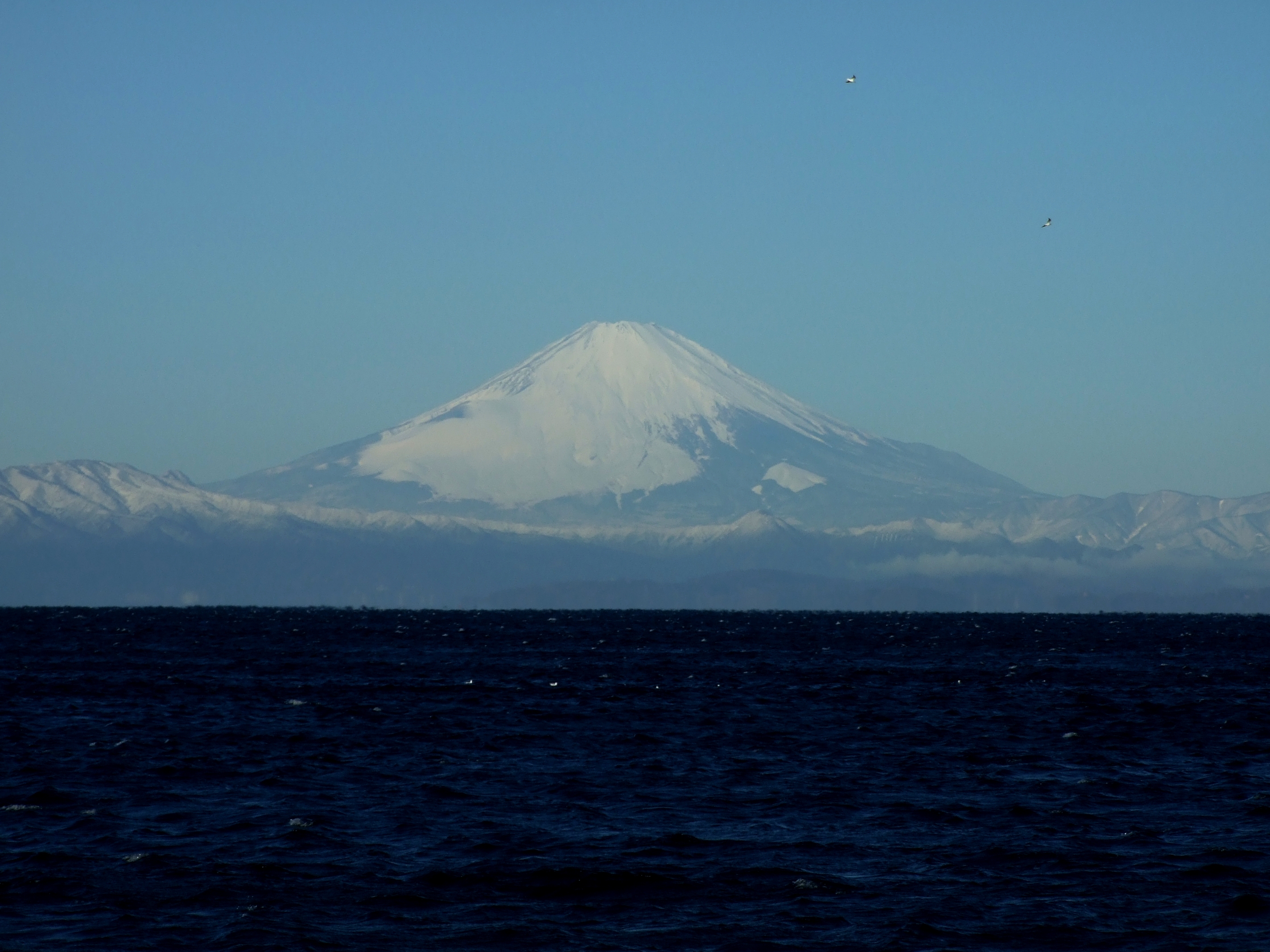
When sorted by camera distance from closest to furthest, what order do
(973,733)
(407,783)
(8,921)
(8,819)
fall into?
1. (8,921)
2. (8,819)
3. (407,783)
4. (973,733)

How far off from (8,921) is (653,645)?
115 m

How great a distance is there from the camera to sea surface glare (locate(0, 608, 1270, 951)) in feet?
94.3

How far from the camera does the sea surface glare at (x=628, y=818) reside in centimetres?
2875

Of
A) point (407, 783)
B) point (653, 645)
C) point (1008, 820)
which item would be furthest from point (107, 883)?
point (653, 645)

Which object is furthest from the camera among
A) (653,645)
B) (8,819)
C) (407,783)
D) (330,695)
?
(653,645)

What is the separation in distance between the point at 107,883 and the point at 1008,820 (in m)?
20.9

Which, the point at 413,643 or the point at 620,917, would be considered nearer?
the point at 620,917

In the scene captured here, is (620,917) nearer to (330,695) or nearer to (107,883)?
(107,883)

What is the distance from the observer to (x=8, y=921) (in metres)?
28.2

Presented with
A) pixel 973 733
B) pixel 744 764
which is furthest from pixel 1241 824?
pixel 973 733

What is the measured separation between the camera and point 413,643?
474ft

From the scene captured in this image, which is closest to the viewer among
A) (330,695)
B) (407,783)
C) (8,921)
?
(8,921)

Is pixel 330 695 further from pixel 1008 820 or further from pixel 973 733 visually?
pixel 1008 820

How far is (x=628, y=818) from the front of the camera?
39.0 metres
